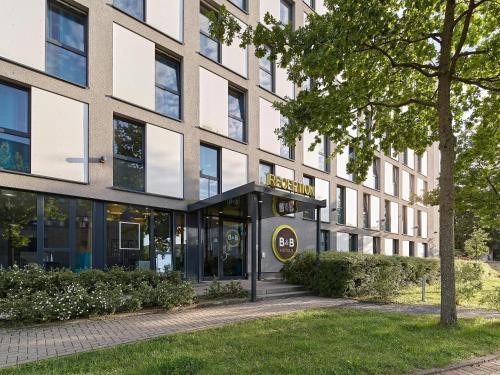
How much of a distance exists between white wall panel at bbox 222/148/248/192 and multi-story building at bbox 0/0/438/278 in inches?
2.3

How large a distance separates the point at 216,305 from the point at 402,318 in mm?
4504

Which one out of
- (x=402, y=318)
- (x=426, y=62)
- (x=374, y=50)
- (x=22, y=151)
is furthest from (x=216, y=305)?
(x=426, y=62)

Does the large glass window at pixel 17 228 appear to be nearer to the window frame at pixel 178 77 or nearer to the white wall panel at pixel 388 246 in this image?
the window frame at pixel 178 77

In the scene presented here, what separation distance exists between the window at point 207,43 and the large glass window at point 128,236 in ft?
22.1

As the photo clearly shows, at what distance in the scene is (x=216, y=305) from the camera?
35.6 ft

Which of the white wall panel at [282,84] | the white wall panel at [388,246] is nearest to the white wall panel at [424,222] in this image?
the white wall panel at [388,246]

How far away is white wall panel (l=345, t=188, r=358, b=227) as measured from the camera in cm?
2448

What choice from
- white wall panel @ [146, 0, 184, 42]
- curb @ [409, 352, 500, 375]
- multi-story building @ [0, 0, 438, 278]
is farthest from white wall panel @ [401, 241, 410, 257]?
curb @ [409, 352, 500, 375]

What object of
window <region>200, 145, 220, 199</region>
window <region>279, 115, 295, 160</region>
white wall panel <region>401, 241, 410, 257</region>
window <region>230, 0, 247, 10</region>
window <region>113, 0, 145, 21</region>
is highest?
window <region>230, 0, 247, 10</region>

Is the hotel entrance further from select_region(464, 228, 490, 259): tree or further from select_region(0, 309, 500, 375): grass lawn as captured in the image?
select_region(464, 228, 490, 259): tree

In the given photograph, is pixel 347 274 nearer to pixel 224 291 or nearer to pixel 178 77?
pixel 224 291

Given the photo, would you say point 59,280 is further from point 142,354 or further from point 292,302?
point 292,302

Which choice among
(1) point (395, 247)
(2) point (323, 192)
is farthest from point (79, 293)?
(1) point (395, 247)

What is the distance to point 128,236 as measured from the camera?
1262 cm
